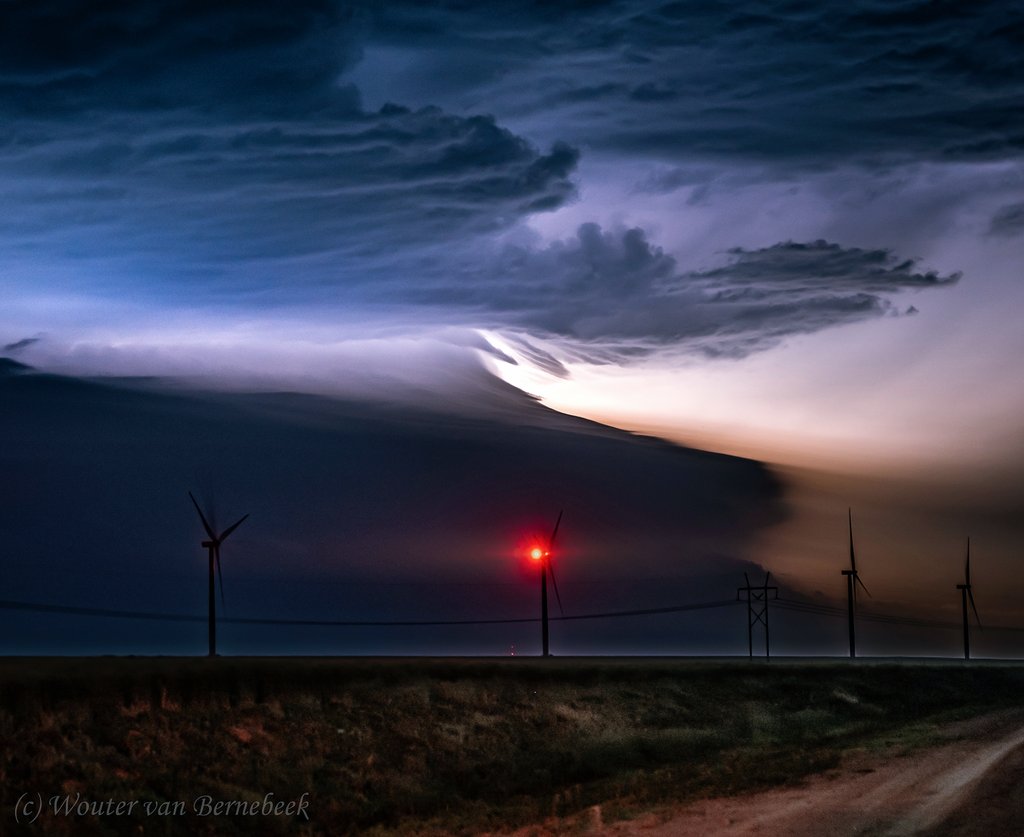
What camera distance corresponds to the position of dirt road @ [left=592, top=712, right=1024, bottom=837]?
27.2 meters

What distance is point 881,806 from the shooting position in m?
30.1

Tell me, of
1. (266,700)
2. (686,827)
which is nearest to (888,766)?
(686,827)

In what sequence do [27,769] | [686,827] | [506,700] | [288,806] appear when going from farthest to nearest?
1. [506,700]
2. [288,806]
3. [27,769]
4. [686,827]

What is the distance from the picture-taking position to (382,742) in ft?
146

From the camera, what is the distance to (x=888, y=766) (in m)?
38.5

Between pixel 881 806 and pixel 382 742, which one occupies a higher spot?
pixel 881 806

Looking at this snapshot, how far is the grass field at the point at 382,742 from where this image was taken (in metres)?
33.8

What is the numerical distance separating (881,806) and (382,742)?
66.5ft

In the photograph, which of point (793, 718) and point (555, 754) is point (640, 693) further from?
point (555, 754)

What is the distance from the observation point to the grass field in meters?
33.8

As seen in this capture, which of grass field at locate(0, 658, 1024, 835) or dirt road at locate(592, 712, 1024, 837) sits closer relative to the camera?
dirt road at locate(592, 712, 1024, 837)

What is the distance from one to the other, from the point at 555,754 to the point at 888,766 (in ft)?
51.7

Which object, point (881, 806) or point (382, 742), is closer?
point (881, 806)

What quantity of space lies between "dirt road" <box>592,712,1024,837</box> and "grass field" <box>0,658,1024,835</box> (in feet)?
7.35
